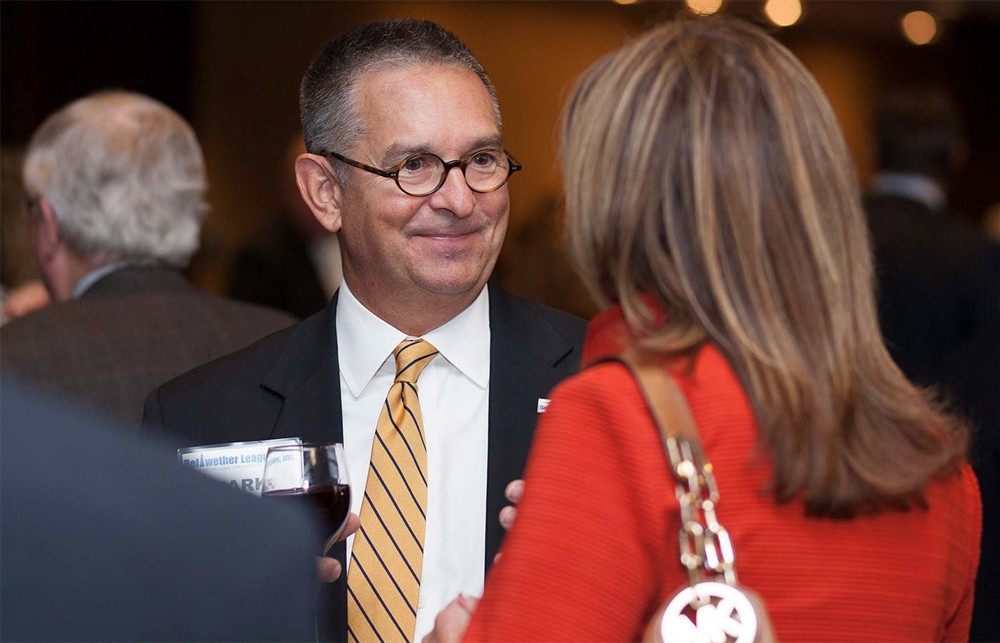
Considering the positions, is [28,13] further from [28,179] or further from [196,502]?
[196,502]

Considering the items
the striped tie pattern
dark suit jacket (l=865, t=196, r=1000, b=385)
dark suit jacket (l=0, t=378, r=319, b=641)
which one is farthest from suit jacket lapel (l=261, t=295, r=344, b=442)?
dark suit jacket (l=865, t=196, r=1000, b=385)

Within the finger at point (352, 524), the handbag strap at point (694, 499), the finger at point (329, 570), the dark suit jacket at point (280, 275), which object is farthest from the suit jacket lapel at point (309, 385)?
the dark suit jacket at point (280, 275)

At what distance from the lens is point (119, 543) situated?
31.9 inches

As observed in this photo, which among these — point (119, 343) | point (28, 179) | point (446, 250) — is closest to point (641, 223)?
point (446, 250)

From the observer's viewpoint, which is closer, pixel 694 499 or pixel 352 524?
pixel 694 499

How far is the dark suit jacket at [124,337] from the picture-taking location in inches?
108

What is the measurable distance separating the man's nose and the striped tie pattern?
32cm

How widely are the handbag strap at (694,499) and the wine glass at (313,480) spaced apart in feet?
1.79

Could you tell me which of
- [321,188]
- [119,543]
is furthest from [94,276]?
[119,543]

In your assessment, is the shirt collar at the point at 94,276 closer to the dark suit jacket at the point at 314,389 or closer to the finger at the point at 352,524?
→ the dark suit jacket at the point at 314,389

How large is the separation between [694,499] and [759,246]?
276 millimetres

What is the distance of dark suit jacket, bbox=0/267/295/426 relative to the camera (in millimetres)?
2752

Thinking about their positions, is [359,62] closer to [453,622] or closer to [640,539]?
[453,622]

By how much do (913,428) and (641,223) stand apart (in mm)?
361
